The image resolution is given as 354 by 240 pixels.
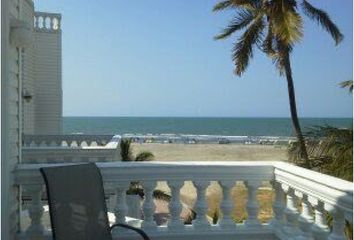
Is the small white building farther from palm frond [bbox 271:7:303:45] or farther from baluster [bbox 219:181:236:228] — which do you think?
baluster [bbox 219:181:236:228]

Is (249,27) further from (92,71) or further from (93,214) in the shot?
(92,71)

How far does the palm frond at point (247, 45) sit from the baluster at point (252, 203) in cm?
1041

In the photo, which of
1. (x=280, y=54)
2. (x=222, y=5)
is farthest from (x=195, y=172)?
(x=222, y=5)

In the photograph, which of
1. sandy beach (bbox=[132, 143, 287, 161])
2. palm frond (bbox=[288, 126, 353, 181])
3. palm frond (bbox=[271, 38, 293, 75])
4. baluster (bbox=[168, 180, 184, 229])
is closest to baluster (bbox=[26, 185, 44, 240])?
baluster (bbox=[168, 180, 184, 229])

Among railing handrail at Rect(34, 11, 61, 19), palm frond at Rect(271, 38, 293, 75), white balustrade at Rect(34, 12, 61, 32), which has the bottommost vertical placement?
palm frond at Rect(271, 38, 293, 75)

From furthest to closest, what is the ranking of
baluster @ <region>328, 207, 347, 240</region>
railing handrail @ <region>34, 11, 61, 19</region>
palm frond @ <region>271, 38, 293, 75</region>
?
railing handrail @ <region>34, 11, 61, 19</region>
palm frond @ <region>271, 38, 293, 75</region>
baluster @ <region>328, 207, 347, 240</region>

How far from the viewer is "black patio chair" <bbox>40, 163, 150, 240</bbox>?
3416mm

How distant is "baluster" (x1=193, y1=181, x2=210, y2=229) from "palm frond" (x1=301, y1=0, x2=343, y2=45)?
11117 mm

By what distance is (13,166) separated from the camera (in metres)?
3.87

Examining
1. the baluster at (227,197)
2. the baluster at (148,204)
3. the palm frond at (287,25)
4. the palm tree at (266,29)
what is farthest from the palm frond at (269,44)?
the baluster at (148,204)

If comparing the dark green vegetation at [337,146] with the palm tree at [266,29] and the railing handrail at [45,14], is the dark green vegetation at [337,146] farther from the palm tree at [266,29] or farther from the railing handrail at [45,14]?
the railing handrail at [45,14]

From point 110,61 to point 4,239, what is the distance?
77.0 metres

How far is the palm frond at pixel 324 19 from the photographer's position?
1402 cm

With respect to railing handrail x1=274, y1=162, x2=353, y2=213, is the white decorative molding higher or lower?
higher
